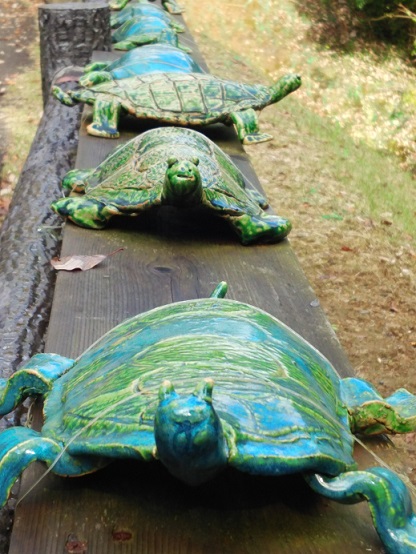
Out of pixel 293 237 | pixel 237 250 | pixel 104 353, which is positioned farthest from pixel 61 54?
pixel 104 353

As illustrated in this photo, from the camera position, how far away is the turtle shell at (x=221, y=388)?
1.31m

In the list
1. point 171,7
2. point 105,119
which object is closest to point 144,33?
point 171,7

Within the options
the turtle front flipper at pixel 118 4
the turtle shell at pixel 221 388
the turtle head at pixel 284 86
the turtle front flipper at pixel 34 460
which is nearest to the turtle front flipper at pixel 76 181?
the turtle shell at pixel 221 388

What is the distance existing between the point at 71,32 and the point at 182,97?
1.83 meters

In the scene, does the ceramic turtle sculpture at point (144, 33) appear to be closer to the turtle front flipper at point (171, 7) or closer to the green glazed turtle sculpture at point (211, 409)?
the turtle front flipper at point (171, 7)

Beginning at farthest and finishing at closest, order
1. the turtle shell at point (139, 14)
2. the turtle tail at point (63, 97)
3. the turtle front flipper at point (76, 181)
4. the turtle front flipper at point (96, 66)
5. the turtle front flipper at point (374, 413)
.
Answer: the turtle shell at point (139, 14), the turtle front flipper at point (96, 66), the turtle tail at point (63, 97), the turtle front flipper at point (76, 181), the turtle front flipper at point (374, 413)

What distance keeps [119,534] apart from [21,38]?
9.61m

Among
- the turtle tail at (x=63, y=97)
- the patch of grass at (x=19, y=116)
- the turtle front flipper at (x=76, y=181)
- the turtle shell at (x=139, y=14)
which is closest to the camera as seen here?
the turtle front flipper at (x=76, y=181)

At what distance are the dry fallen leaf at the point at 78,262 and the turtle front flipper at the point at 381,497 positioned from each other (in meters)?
1.42

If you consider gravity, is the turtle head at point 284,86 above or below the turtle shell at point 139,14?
above

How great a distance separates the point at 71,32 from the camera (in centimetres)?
538

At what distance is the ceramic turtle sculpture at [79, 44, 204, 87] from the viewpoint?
436cm

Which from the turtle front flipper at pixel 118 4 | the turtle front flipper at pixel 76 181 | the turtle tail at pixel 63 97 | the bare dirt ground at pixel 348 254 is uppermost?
the turtle front flipper at pixel 76 181

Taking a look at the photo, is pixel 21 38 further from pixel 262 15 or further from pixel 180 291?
pixel 180 291
